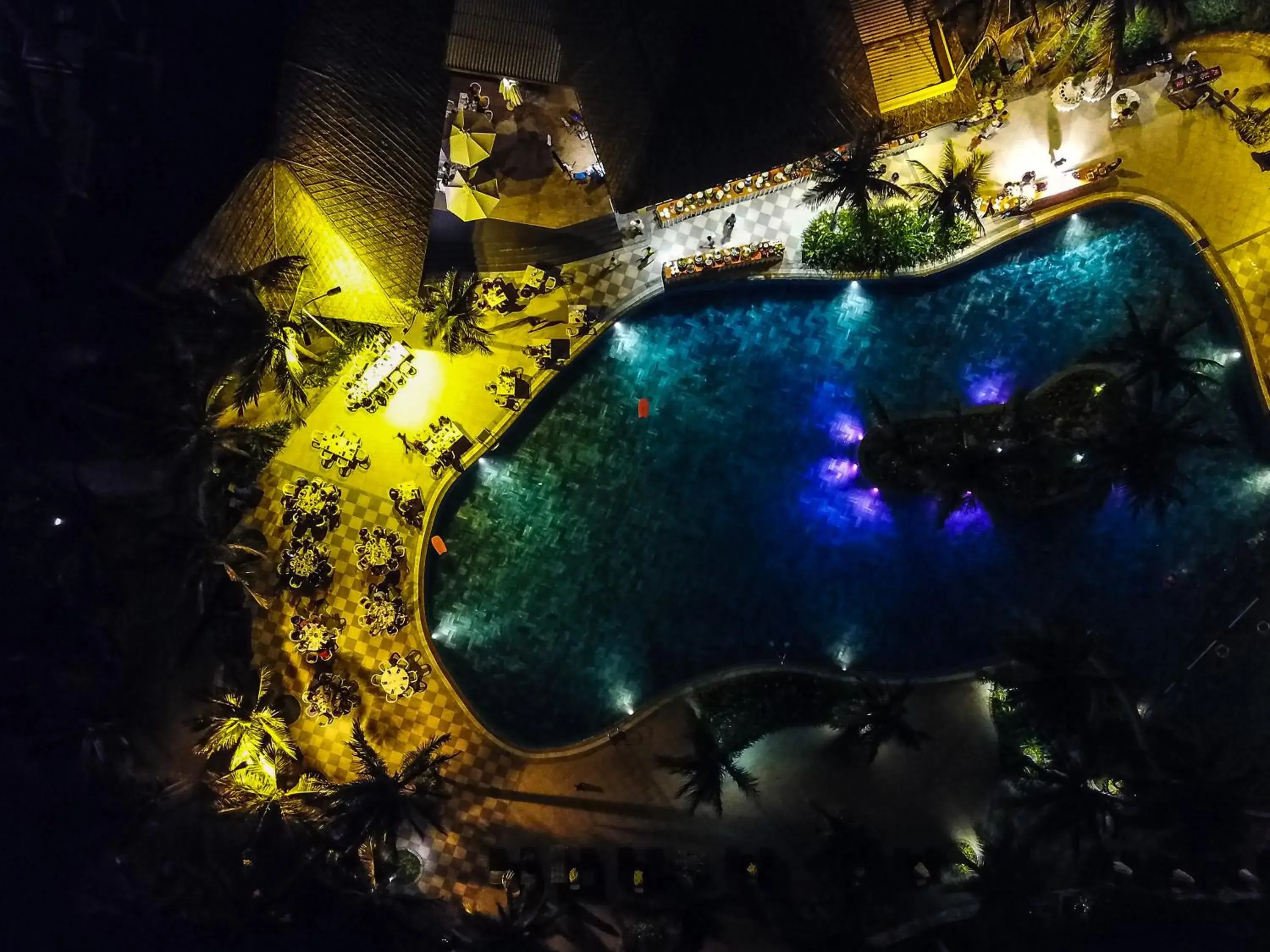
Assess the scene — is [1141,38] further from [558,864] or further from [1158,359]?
[558,864]

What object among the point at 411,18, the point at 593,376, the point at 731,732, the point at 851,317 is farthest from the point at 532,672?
the point at 411,18

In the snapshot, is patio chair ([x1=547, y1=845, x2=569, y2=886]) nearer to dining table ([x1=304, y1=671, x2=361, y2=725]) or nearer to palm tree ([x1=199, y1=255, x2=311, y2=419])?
dining table ([x1=304, y1=671, x2=361, y2=725])

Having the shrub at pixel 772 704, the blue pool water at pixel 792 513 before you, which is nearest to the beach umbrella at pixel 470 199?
the blue pool water at pixel 792 513

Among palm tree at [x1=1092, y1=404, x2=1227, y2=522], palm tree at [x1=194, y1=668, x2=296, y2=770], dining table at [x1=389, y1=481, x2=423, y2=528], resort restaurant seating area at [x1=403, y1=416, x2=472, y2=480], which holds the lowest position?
palm tree at [x1=194, y1=668, x2=296, y2=770]

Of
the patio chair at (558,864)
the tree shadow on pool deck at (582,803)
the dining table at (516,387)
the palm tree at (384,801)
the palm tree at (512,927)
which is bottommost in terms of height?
the palm tree at (512,927)

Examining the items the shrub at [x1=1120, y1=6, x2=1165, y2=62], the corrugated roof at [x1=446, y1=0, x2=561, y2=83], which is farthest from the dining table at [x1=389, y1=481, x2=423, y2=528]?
the shrub at [x1=1120, y1=6, x2=1165, y2=62]

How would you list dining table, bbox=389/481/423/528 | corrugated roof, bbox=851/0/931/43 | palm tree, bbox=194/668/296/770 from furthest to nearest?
dining table, bbox=389/481/423/528 < palm tree, bbox=194/668/296/770 < corrugated roof, bbox=851/0/931/43

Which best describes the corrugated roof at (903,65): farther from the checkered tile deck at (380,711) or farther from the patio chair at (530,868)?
the patio chair at (530,868)
